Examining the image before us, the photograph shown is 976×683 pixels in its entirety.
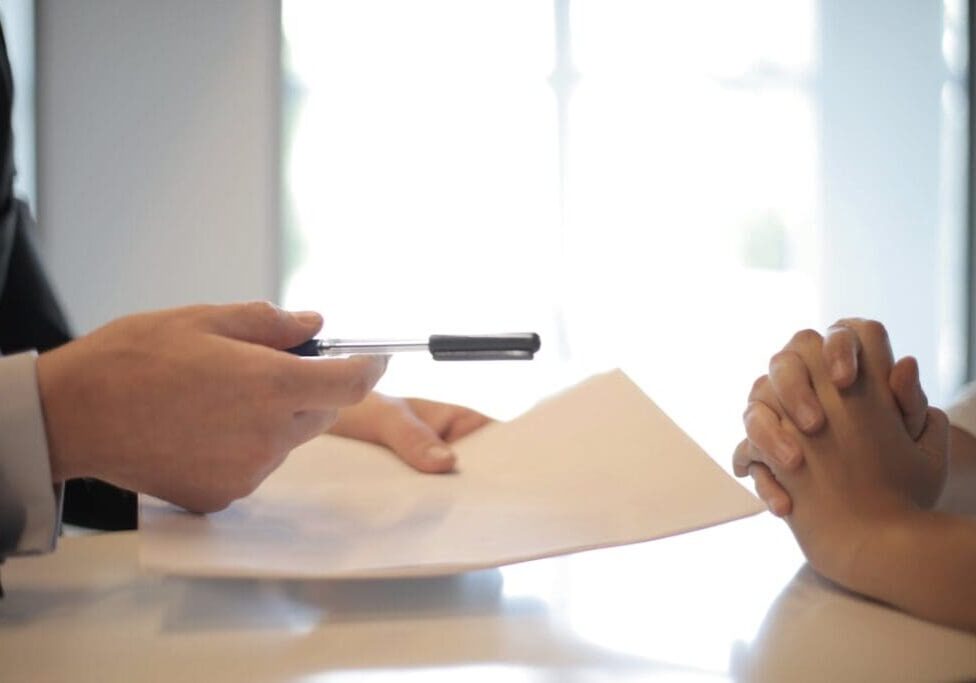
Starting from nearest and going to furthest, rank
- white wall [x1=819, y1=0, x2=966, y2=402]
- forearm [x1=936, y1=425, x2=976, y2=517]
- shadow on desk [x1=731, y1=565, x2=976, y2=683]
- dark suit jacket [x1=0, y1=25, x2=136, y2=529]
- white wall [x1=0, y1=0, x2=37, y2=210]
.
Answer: shadow on desk [x1=731, y1=565, x2=976, y2=683] → forearm [x1=936, y1=425, x2=976, y2=517] → dark suit jacket [x1=0, y1=25, x2=136, y2=529] → white wall [x1=0, y1=0, x2=37, y2=210] → white wall [x1=819, y1=0, x2=966, y2=402]

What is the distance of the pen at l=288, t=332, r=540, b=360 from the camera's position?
431 millimetres

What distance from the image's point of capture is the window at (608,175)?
7.48 ft

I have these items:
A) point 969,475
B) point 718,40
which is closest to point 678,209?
point 718,40

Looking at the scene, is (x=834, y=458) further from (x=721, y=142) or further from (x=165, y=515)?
(x=721, y=142)

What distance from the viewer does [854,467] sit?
41 centimetres

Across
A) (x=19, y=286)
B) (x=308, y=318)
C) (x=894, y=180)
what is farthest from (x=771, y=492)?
(x=894, y=180)

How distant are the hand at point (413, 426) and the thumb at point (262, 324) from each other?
13 cm

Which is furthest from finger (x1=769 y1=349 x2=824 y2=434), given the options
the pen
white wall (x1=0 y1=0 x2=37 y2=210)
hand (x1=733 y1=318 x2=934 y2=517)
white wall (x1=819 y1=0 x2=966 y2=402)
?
white wall (x1=819 y1=0 x2=966 y2=402)

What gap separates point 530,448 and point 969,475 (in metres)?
0.30

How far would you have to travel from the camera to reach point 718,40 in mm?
2469

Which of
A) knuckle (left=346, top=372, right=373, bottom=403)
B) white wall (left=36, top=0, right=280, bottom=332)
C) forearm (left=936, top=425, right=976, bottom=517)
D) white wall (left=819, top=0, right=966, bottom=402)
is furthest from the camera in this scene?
white wall (left=819, top=0, right=966, bottom=402)

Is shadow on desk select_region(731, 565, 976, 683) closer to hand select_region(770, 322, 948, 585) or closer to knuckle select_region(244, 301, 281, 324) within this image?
hand select_region(770, 322, 948, 585)

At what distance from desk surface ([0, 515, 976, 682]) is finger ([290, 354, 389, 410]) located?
0.08m

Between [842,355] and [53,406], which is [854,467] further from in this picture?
[53,406]
